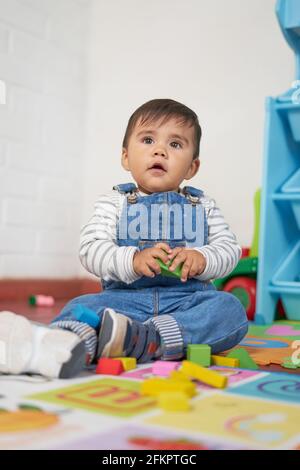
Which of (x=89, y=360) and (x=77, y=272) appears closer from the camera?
(x=89, y=360)

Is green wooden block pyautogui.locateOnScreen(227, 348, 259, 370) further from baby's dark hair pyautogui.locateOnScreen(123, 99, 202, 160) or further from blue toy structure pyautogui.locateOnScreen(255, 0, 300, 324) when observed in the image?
blue toy structure pyautogui.locateOnScreen(255, 0, 300, 324)

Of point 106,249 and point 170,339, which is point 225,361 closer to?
point 170,339

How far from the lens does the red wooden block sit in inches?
28.5

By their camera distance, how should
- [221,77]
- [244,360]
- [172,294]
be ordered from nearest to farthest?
1. [244,360]
2. [172,294]
3. [221,77]

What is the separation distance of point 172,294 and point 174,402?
381mm

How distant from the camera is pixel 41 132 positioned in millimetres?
1956

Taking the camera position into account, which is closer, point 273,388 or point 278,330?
point 273,388

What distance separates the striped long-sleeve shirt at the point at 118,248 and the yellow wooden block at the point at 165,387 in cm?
28

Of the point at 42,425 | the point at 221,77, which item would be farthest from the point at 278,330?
the point at 42,425

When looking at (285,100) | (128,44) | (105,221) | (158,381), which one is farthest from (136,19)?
(158,381)

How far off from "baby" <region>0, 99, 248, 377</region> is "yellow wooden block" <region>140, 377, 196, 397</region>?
0.13 meters

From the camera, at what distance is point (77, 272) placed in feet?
7.00
